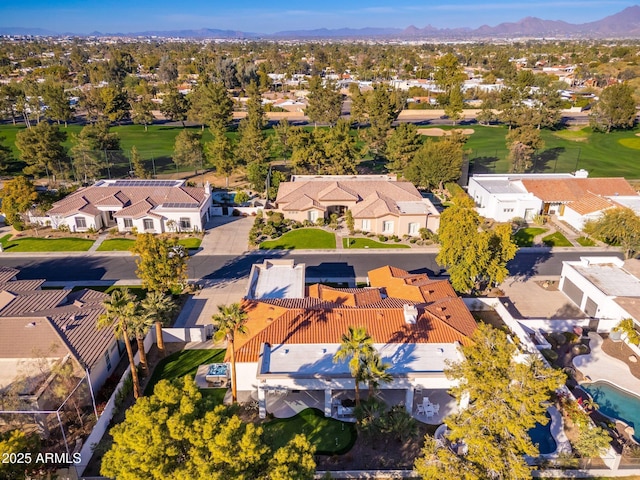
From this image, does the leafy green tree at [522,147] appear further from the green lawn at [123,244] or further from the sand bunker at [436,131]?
the green lawn at [123,244]

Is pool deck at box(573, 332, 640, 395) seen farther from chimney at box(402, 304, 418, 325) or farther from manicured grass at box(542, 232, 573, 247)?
manicured grass at box(542, 232, 573, 247)

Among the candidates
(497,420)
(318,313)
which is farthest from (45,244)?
(497,420)

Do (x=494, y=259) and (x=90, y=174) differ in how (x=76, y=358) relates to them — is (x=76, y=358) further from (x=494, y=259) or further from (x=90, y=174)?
(x=90, y=174)

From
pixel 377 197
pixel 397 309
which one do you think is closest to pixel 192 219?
pixel 377 197

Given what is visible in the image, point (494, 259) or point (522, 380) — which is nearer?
point (522, 380)

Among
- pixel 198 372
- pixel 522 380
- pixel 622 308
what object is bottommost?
pixel 198 372
